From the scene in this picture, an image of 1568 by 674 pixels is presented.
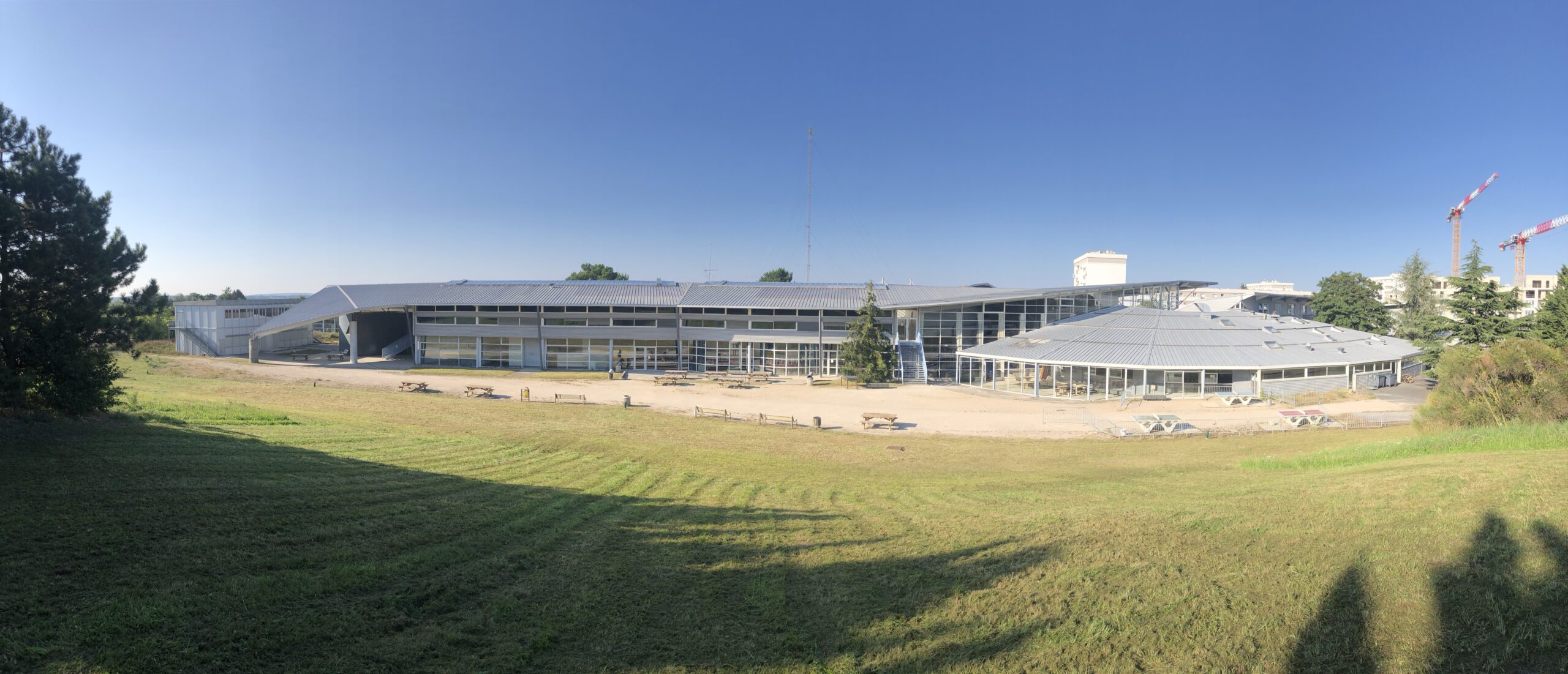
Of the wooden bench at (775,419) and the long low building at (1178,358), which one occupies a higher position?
the long low building at (1178,358)

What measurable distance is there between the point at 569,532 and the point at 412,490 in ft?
11.0

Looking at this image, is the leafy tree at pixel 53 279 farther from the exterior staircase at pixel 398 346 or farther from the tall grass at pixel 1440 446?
the exterior staircase at pixel 398 346

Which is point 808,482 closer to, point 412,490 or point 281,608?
point 412,490

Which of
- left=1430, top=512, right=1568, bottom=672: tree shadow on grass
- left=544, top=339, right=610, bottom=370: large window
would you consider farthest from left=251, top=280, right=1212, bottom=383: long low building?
left=1430, top=512, right=1568, bottom=672: tree shadow on grass

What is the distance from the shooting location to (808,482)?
13.6 metres

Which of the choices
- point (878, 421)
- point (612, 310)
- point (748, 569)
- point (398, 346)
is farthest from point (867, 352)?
point (398, 346)

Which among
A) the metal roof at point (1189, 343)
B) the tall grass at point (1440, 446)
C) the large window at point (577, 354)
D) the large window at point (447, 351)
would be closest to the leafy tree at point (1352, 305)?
the metal roof at point (1189, 343)

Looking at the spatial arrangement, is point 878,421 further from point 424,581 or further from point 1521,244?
point 1521,244

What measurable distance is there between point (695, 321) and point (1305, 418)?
107ft

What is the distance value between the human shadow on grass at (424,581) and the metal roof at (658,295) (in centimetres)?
3192

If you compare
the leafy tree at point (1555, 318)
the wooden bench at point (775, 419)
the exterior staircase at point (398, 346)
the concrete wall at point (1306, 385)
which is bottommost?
the wooden bench at point (775, 419)

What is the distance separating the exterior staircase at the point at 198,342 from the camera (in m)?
45.8

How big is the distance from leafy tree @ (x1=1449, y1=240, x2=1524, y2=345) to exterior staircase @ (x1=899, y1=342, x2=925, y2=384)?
23.4 metres

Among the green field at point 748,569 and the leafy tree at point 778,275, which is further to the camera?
the leafy tree at point 778,275
